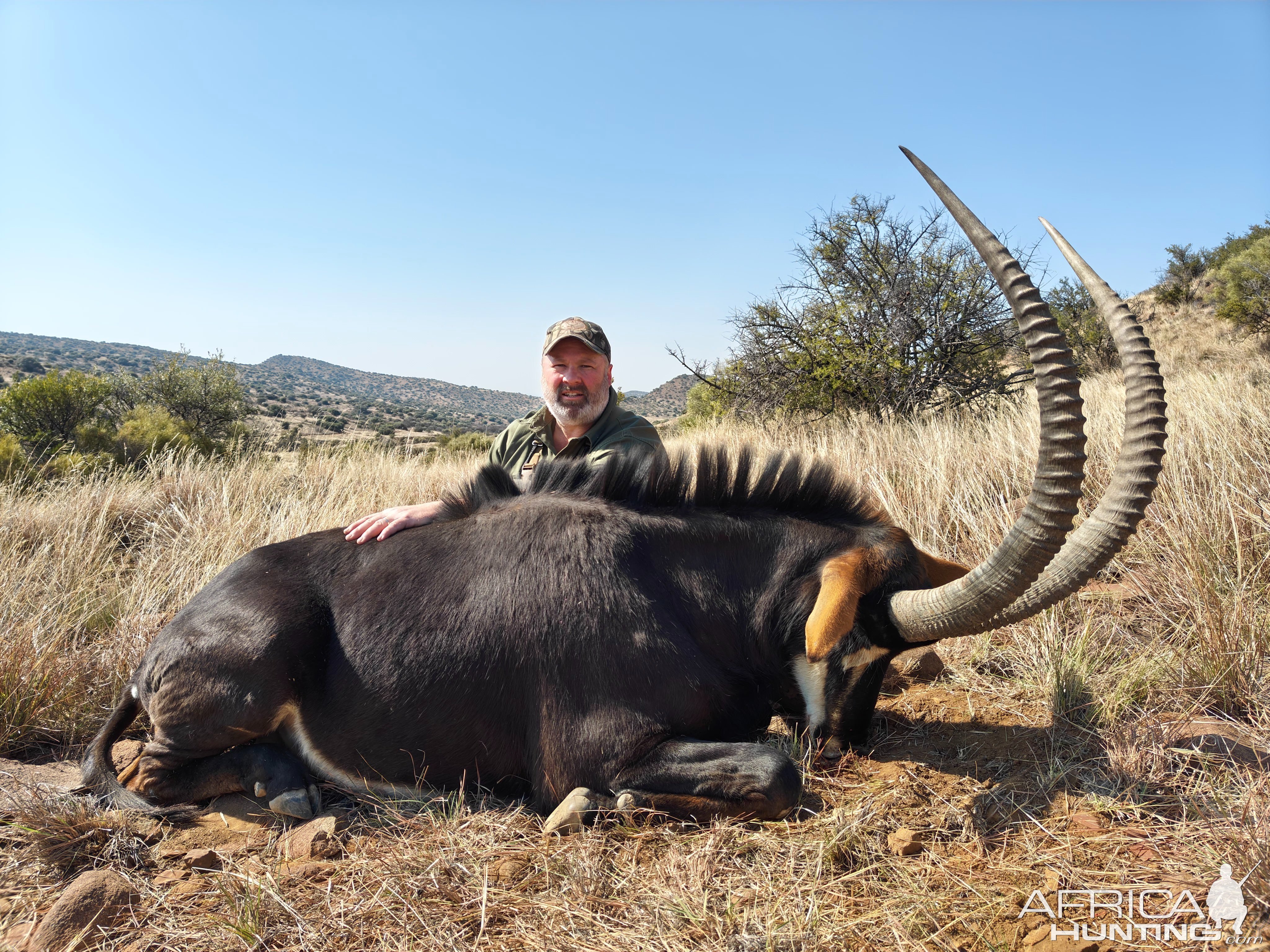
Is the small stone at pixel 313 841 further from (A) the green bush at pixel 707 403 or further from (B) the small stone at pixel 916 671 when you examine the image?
(A) the green bush at pixel 707 403

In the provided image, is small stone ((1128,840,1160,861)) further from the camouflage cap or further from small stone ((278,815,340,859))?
the camouflage cap

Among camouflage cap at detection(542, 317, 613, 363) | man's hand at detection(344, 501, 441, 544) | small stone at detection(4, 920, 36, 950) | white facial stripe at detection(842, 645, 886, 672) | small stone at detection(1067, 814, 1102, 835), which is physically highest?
camouflage cap at detection(542, 317, 613, 363)

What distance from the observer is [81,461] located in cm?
991

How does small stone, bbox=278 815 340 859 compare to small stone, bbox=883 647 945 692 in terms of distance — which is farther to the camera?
small stone, bbox=883 647 945 692

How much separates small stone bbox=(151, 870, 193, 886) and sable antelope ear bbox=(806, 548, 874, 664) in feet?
8.41

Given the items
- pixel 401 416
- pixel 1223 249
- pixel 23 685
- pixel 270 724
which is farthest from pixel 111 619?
pixel 401 416

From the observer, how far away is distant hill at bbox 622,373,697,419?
5778 centimetres

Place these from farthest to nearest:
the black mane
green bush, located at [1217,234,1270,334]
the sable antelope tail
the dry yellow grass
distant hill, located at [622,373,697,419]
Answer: distant hill, located at [622,373,697,419] → green bush, located at [1217,234,1270,334] → the black mane → the sable antelope tail → the dry yellow grass

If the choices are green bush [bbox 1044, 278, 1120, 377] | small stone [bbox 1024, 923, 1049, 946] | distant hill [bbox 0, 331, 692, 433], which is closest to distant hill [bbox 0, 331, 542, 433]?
distant hill [bbox 0, 331, 692, 433]

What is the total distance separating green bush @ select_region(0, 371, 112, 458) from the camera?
53.5 feet

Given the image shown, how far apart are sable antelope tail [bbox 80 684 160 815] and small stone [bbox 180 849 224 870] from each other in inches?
18.5

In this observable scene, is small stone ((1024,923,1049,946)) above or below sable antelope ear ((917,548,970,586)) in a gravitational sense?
below

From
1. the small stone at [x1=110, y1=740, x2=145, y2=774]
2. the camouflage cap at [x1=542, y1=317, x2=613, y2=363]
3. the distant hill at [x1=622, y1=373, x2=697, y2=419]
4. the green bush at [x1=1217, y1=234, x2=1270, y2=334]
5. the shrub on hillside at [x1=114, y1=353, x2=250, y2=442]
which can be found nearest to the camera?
the small stone at [x1=110, y1=740, x2=145, y2=774]

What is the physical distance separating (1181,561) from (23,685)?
6876 millimetres
